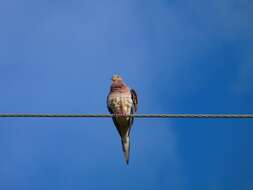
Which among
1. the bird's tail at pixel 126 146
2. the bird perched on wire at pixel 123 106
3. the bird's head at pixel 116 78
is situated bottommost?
the bird's tail at pixel 126 146

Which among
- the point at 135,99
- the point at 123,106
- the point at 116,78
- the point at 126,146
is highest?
the point at 116,78

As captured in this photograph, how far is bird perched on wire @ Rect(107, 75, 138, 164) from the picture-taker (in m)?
11.1

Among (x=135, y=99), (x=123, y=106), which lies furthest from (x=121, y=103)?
(x=135, y=99)

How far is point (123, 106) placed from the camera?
11070mm

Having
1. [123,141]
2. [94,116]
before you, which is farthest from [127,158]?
[94,116]

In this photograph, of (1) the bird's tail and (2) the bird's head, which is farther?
(2) the bird's head

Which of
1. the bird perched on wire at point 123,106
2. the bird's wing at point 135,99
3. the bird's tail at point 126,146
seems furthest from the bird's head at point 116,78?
the bird's tail at point 126,146

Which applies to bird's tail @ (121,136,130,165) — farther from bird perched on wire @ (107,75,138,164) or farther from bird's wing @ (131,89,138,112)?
bird's wing @ (131,89,138,112)

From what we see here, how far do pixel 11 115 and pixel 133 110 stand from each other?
13.6 feet

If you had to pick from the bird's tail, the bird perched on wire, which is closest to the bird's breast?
the bird perched on wire

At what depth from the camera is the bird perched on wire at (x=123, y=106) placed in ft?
36.3

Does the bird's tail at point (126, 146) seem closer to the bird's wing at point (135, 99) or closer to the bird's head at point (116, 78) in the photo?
the bird's wing at point (135, 99)

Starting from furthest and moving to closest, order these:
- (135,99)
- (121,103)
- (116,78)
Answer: (116,78) → (135,99) → (121,103)

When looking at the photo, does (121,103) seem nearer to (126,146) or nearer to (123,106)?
(123,106)
